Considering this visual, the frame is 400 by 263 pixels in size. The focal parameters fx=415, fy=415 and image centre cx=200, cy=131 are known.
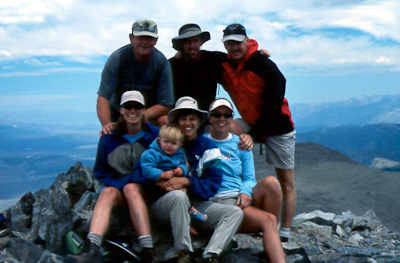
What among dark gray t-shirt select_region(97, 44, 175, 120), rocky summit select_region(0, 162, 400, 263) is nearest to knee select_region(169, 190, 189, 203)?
rocky summit select_region(0, 162, 400, 263)

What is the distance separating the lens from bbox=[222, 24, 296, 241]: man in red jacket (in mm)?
6582

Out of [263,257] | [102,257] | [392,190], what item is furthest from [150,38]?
[392,190]

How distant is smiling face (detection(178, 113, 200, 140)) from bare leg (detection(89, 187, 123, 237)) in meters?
1.23

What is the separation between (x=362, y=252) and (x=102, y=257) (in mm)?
5201

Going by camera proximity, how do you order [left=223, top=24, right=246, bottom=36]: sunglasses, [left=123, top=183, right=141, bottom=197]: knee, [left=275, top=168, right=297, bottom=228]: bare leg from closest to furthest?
[left=123, top=183, right=141, bottom=197]: knee
[left=223, top=24, right=246, bottom=36]: sunglasses
[left=275, top=168, right=297, bottom=228]: bare leg

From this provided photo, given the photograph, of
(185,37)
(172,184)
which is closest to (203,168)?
(172,184)

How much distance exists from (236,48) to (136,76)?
5.86 ft

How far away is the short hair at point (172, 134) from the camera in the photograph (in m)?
5.33

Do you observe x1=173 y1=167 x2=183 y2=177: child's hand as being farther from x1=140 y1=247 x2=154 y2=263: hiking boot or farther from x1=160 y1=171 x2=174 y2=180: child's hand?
x1=140 y1=247 x2=154 y2=263: hiking boot

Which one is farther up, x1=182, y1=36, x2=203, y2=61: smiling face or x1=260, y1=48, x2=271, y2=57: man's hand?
x1=182, y1=36, x2=203, y2=61: smiling face

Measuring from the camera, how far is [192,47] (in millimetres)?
7039

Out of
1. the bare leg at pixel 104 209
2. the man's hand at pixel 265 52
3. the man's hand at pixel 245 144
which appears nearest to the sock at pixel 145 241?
the bare leg at pixel 104 209

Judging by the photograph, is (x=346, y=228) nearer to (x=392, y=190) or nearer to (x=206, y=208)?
(x=206, y=208)

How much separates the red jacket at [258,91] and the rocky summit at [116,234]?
183 centimetres
